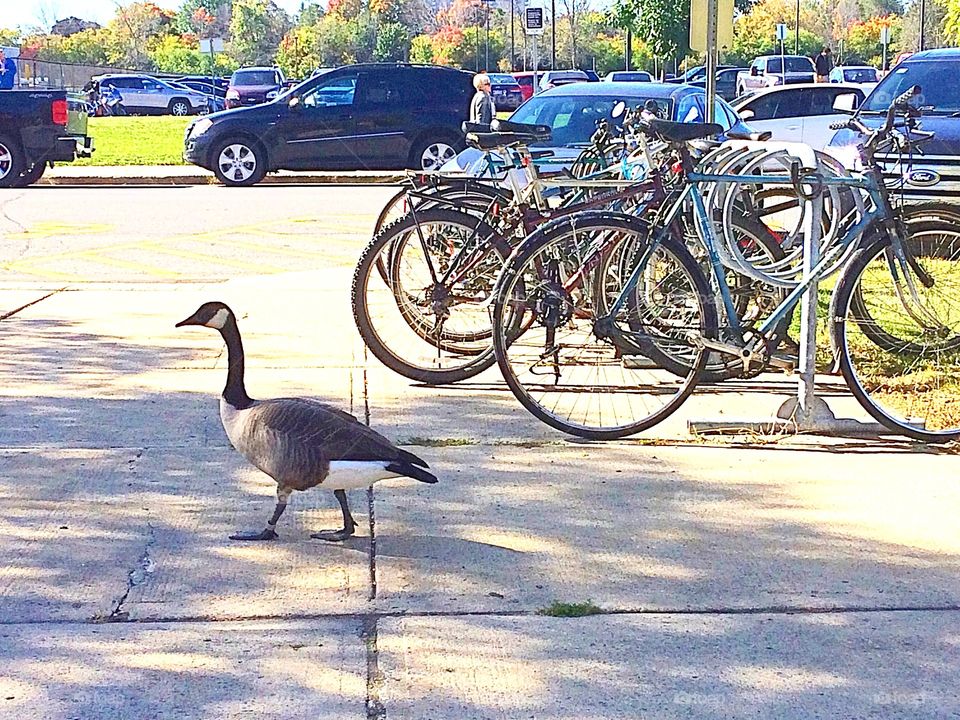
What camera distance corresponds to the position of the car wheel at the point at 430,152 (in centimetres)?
2053

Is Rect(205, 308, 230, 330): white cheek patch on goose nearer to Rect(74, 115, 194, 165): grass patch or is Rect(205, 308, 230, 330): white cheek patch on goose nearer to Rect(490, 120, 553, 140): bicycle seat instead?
Rect(490, 120, 553, 140): bicycle seat

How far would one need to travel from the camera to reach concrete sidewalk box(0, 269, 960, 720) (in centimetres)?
361

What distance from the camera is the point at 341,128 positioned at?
Answer: 20422 mm

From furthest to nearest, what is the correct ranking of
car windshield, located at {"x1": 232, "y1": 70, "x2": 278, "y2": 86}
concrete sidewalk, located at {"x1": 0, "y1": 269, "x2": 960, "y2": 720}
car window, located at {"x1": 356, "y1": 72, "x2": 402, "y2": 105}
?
car windshield, located at {"x1": 232, "y1": 70, "x2": 278, "y2": 86} < car window, located at {"x1": 356, "y1": 72, "x2": 402, "y2": 105} < concrete sidewalk, located at {"x1": 0, "y1": 269, "x2": 960, "y2": 720}

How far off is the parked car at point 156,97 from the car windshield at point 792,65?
20.7 metres

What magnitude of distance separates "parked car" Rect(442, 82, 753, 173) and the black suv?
6.75 m

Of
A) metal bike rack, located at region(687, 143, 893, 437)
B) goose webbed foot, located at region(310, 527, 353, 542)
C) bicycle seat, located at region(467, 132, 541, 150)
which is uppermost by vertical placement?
bicycle seat, located at region(467, 132, 541, 150)

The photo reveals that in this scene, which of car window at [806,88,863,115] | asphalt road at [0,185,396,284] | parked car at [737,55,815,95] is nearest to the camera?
asphalt road at [0,185,396,284]

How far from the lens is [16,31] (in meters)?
105

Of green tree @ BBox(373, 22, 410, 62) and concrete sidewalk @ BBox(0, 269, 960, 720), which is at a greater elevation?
green tree @ BBox(373, 22, 410, 62)

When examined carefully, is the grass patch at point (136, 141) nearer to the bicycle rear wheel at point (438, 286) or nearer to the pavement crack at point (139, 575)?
the bicycle rear wheel at point (438, 286)

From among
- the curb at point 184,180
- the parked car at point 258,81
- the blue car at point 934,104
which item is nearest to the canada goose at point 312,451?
the blue car at point 934,104

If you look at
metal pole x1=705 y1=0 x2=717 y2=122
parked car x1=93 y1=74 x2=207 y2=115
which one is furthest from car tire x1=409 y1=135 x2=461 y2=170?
parked car x1=93 y1=74 x2=207 y2=115

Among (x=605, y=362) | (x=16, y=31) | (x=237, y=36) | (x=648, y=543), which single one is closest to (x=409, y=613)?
(x=648, y=543)
